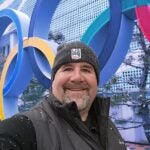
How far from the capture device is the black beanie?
2.62 feet

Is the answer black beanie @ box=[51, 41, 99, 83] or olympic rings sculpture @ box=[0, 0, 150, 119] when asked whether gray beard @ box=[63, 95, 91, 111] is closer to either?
black beanie @ box=[51, 41, 99, 83]

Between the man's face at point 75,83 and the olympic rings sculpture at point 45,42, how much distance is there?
1608 millimetres

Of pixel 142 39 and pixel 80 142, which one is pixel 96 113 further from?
pixel 142 39

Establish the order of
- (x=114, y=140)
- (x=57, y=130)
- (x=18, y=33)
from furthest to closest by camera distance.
Answer: (x=18, y=33) < (x=114, y=140) < (x=57, y=130)

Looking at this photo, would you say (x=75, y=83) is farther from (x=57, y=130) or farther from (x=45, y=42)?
(x=45, y=42)

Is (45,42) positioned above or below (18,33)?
below

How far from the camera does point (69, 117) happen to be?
0.73 m

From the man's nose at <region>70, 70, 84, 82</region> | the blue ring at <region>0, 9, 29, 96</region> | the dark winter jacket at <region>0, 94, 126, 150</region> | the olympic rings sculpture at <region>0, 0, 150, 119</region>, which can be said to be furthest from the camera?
the blue ring at <region>0, 9, 29, 96</region>

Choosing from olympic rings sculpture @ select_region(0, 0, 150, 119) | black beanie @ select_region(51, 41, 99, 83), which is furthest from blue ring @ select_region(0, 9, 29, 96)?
black beanie @ select_region(51, 41, 99, 83)

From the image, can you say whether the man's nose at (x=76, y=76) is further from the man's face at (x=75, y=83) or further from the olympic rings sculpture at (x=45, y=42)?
the olympic rings sculpture at (x=45, y=42)

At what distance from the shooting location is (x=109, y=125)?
857mm

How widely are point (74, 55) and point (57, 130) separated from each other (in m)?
0.18

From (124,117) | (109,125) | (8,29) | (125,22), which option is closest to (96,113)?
(109,125)

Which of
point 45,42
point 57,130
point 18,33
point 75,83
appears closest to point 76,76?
point 75,83
